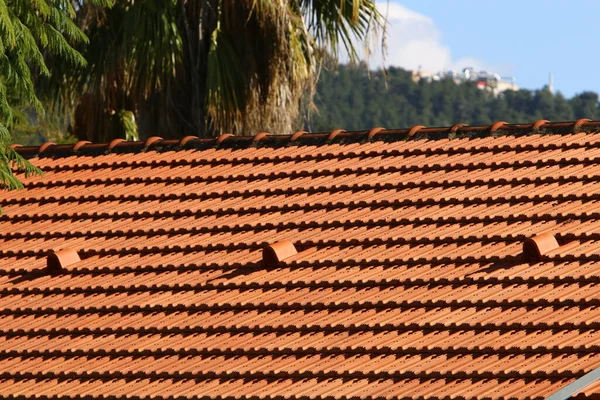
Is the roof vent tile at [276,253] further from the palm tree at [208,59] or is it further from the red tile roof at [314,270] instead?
the palm tree at [208,59]

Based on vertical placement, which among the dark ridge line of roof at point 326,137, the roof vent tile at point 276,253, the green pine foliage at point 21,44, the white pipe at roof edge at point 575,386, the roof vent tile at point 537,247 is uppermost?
the green pine foliage at point 21,44

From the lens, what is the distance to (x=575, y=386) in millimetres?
5684

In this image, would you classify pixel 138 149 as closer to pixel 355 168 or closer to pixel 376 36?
pixel 355 168

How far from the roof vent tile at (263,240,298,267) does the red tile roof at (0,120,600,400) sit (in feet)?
0.05

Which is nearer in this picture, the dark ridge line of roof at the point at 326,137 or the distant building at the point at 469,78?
the dark ridge line of roof at the point at 326,137

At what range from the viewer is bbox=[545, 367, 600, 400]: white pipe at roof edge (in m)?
5.62

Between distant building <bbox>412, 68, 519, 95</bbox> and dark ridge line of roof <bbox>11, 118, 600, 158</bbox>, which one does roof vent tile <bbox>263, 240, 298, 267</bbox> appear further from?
distant building <bbox>412, 68, 519, 95</bbox>

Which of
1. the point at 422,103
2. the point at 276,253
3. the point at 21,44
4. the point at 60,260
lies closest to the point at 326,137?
the point at 276,253

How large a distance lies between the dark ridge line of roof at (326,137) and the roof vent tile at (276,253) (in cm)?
187

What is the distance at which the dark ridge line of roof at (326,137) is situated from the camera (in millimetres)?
9527

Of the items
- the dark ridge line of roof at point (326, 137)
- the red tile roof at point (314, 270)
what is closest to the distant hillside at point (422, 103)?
the dark ridge line of roof at point (326, 137)

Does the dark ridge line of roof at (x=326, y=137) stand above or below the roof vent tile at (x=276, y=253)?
above

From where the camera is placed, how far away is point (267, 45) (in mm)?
14930

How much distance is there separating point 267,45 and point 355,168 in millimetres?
5719
